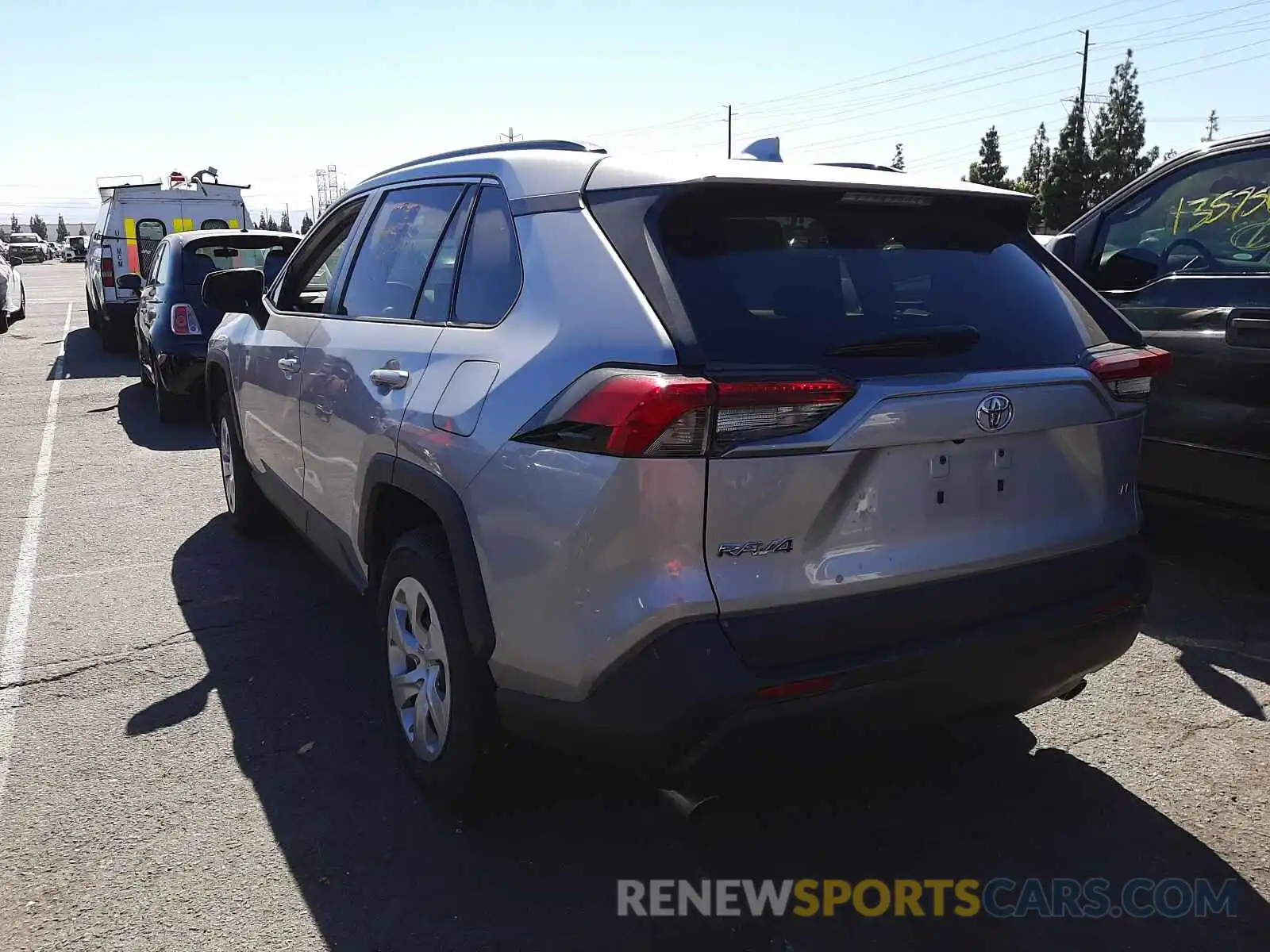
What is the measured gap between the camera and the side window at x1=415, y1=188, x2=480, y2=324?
10.1 ft

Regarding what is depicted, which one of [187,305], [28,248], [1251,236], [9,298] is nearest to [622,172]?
[1251,236]

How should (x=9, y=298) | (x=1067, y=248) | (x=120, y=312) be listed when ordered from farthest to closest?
(x=9, y=298) < (x=120, y=312) < (x=1067, y=248)

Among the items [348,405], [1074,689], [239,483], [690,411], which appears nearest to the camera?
[690,411]

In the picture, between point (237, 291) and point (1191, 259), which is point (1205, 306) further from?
point (237, 291)

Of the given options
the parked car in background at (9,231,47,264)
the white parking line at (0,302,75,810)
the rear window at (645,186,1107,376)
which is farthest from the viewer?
the parked car in background at (9,231,47,264)

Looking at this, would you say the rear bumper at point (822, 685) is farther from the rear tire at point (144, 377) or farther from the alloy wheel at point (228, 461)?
the rear tire at point (144, 377)

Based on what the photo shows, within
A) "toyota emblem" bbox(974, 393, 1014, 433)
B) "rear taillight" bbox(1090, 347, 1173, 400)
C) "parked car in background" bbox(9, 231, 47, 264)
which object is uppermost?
"parked car in background" bbox(9, 231, 47, 264)

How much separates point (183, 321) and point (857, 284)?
8016 mm

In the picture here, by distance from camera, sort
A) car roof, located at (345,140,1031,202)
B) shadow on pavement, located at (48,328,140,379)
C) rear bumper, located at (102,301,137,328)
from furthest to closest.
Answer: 1. rear bumper, located at (102,301,137,328)
2. shadow on pavement, located at (48,328,140,379)
3. car roof, located at (345,140,1031,202)

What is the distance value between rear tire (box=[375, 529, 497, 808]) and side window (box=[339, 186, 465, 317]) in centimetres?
86

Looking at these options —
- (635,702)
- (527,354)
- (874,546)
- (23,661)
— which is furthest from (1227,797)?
(23,661)

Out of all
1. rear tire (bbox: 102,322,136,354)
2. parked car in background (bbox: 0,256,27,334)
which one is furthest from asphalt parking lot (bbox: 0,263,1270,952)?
parked car in background (bbox: 0,256,27,334)

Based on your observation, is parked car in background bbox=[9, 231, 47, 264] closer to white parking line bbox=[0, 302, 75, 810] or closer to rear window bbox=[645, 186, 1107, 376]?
white parking line bbox=[0, 302, 75, 810]

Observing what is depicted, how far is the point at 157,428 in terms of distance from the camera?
914 centimetres
